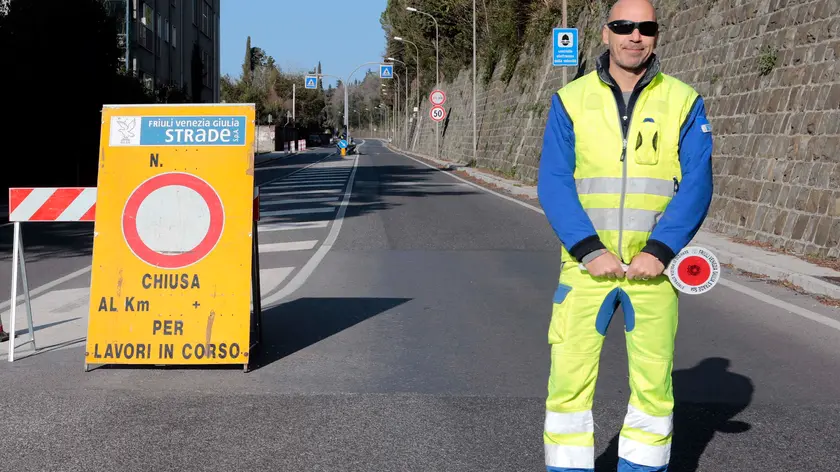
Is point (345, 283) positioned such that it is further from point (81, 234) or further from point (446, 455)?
point (81, 234)

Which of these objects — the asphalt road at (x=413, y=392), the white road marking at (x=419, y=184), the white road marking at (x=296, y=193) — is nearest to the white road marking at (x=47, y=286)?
the asphalt road at (x=413, y=392)

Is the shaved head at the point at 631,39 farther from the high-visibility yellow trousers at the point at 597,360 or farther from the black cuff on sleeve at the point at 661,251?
the high-visibility yellow trousers at the point at 597,360

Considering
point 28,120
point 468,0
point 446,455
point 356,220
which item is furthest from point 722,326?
point 468,0

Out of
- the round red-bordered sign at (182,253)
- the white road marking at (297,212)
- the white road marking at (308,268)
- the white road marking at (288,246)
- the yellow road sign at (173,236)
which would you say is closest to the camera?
the yellow road sign at (173,236)

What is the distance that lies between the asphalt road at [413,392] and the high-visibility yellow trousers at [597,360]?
0.87 meters

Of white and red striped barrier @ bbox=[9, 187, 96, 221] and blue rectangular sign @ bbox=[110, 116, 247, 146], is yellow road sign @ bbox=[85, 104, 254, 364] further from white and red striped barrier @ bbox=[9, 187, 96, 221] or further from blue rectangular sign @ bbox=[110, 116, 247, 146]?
white and red striped barrier @ bbox=[9, 187, 96, 221]

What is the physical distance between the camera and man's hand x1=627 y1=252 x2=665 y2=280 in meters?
3.55

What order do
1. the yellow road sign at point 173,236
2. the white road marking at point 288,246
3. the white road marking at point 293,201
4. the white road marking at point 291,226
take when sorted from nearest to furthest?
1. the yellow road sign at point 173,236
2. the white road marking at point 288,246
3. the white road marking at point 291,226
4. the white road marking at point 293,201

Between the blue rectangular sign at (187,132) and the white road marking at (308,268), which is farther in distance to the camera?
the white road marking at (308,268)

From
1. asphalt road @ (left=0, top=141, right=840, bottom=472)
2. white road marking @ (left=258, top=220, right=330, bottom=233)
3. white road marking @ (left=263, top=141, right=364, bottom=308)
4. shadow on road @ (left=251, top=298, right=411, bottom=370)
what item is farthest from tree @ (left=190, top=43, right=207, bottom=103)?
shadow on road @ (left=251, top=298, right=411, bottom=370)

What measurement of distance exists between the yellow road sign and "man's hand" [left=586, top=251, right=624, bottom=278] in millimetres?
3432

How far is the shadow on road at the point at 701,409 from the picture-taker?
4672mm

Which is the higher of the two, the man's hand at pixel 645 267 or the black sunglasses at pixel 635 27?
the black sunglasses at pixel 635 27

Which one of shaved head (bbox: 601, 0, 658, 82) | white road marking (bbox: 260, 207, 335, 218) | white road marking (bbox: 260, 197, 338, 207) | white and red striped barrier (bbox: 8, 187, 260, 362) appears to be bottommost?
white road marking (bbox: 260, 197, 338, 207)
